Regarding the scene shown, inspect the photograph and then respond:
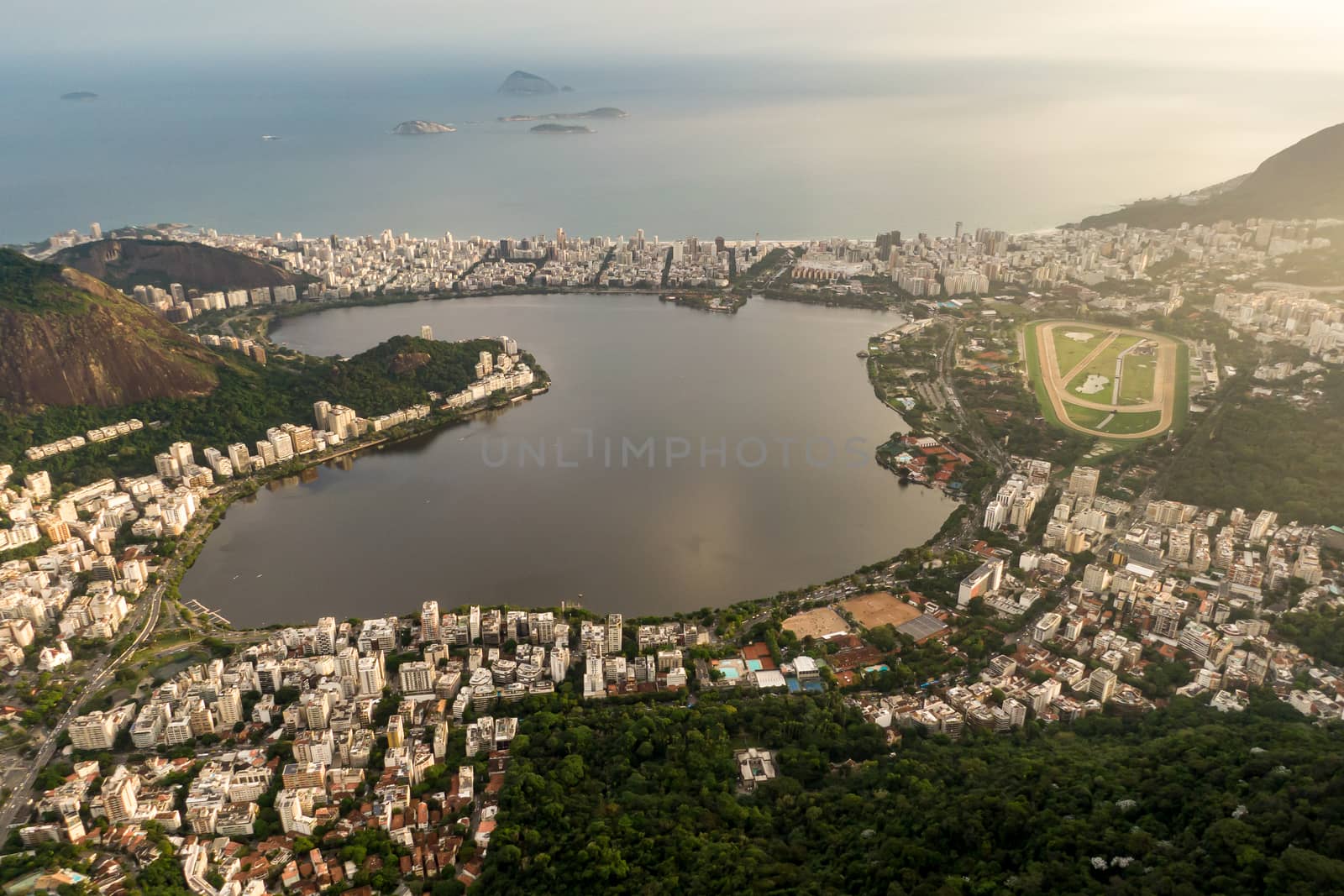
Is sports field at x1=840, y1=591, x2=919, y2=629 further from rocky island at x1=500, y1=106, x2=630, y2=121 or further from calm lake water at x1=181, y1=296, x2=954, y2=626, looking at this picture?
rocky island at x1=500, y1=106, x2=630, y2=121

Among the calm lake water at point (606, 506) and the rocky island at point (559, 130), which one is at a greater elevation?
the rocky island at point (559, 130)

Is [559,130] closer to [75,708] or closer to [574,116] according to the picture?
[574,116]

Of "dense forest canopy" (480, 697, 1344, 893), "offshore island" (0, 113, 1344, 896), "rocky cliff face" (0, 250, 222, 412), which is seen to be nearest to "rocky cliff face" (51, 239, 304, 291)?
"rocky cliff face" (0, 250, 222, 412)

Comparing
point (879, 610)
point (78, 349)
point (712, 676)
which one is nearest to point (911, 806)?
point (712, 676)

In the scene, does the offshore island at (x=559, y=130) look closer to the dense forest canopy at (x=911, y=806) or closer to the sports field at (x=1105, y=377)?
the sports field at (x=1105, y=377)

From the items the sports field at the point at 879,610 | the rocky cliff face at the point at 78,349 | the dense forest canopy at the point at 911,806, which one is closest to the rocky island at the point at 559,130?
the rocky cliff face at the point at 78,349
